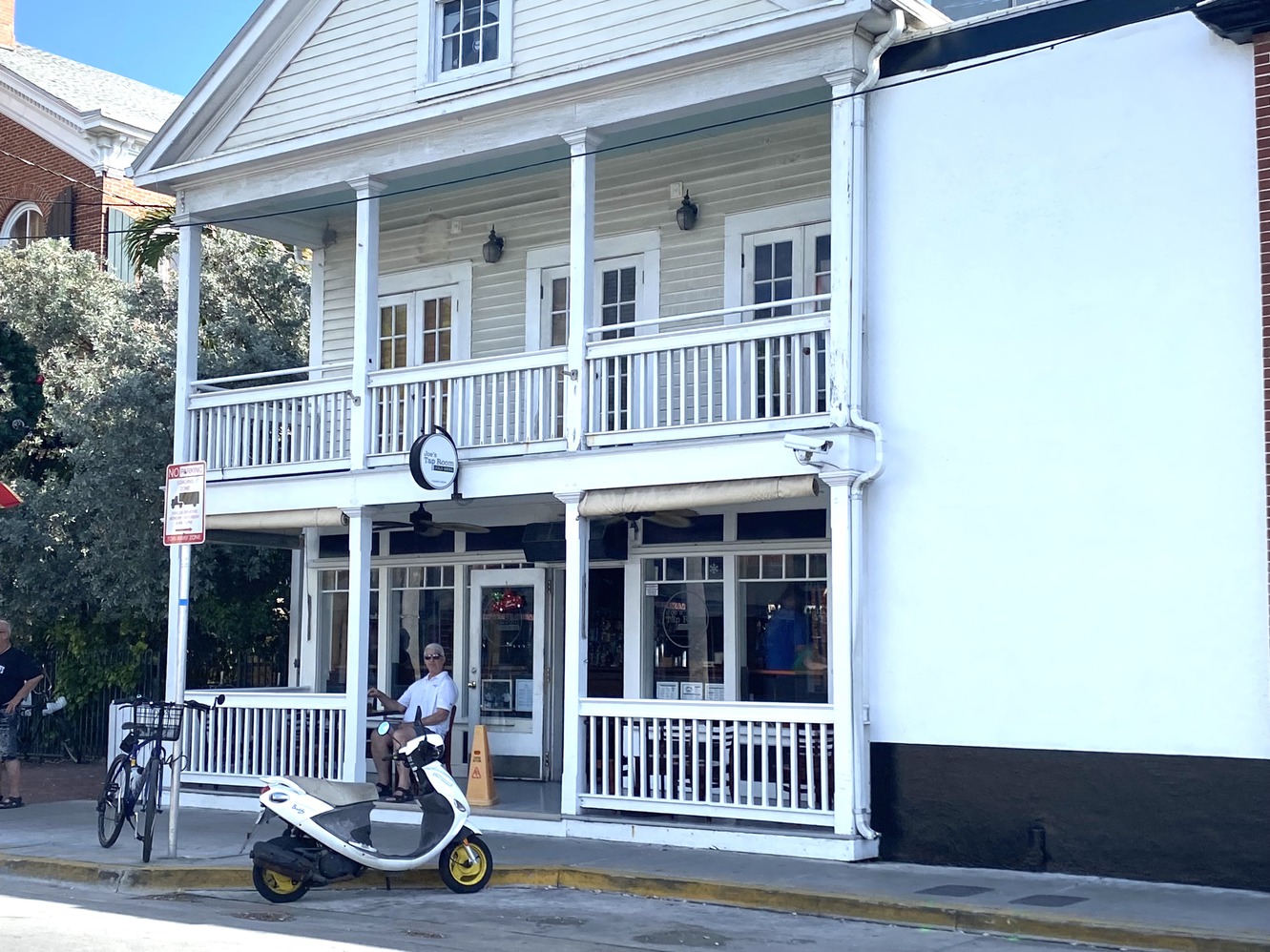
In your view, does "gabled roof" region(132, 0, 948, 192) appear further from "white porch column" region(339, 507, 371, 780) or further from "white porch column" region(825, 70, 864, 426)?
"white porch column" region(825, 70, 864, 426)

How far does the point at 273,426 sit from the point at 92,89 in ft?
53.2

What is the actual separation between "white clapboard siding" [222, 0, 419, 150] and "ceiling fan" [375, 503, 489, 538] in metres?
3.80

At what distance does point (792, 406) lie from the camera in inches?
503

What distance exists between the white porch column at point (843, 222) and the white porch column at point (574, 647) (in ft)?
8.18

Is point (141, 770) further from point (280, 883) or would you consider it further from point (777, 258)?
point (777, 258)

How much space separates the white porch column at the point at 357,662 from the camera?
14102mm

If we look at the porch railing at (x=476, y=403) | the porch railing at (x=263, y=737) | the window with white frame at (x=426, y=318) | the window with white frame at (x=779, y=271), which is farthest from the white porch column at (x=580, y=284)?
the porch railing at (x=263, y=737)

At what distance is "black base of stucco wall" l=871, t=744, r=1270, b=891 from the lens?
395 inches

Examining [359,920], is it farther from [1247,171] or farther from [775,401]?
[1247,171]

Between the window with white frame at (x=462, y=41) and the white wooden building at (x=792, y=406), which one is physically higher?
the window with white frame at (x=462, y=41)

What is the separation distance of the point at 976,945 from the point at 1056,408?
406 centimetres

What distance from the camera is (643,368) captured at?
12.9 meters

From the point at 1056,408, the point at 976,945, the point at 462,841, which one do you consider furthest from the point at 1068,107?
the point at 462,841

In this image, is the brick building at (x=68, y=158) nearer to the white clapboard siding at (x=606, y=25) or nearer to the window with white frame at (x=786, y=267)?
the white clapboard siding at (x=606, y=25)
